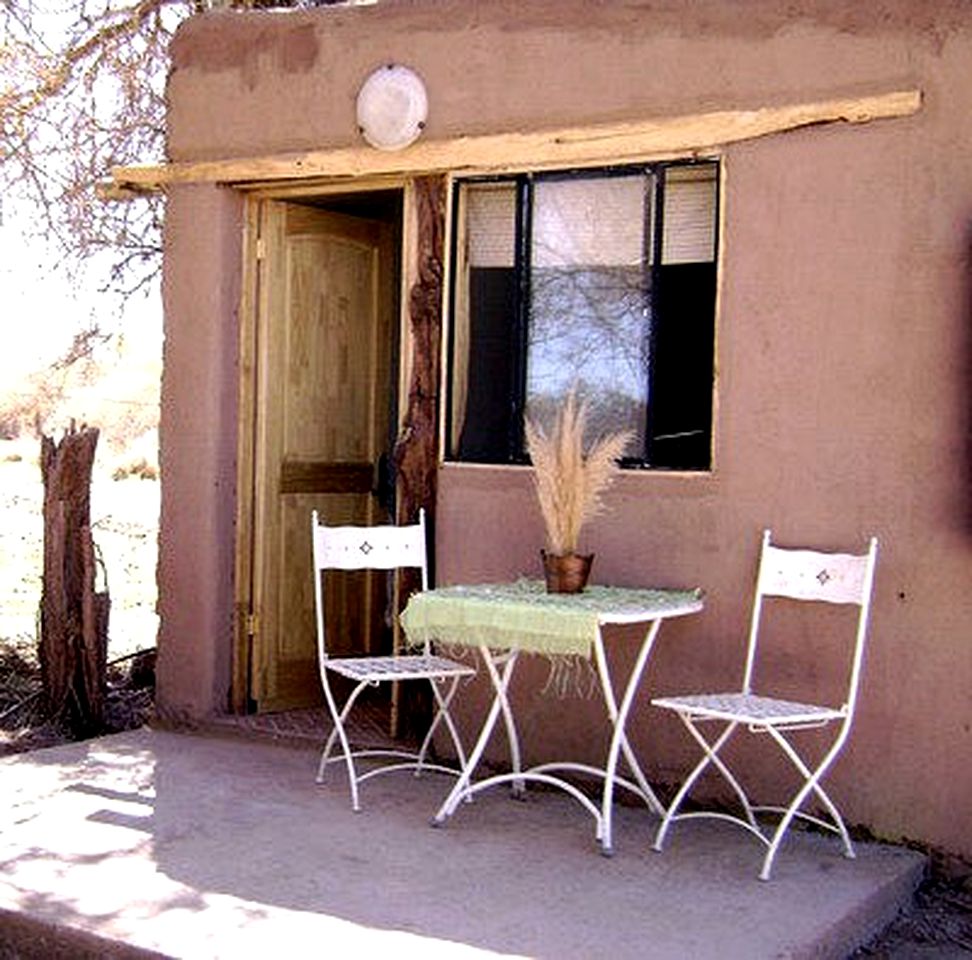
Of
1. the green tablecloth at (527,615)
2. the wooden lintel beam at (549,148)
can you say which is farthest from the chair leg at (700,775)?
the wooden lintel beam at (549,148)

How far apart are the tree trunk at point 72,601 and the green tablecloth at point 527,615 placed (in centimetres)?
253

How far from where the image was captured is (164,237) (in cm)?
744

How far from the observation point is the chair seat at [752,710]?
5.05 metres

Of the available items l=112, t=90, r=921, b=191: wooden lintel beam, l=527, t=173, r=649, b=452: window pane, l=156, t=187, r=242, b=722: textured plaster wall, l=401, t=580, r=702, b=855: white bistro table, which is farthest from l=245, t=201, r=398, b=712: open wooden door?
l=401, t=580, r=702, b=855: white bistro table

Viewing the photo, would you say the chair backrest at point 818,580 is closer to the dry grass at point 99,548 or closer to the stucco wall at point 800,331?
the stucco wall at point 800,331

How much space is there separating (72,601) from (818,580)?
147 inches

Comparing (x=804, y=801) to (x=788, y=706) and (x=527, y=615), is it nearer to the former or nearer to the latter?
(x=788, y=706)

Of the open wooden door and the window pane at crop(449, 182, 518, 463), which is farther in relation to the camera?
the open wooden door

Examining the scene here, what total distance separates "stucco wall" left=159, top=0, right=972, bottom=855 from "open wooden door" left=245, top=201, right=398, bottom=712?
0.84m

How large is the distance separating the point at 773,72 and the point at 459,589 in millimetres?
2157

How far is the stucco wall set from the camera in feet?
18.2

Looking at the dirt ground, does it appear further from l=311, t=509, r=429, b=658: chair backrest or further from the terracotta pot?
l=311, t=509, r=429, b=658: chair backrest

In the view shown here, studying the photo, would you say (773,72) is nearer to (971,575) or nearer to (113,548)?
(971,575)

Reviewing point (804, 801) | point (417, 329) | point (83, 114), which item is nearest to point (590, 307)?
point (417, 329)
